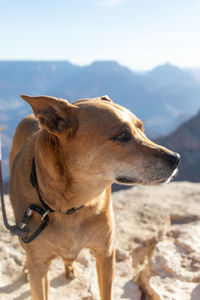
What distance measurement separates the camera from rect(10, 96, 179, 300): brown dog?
173 centimetres

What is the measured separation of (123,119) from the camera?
1.77 metres

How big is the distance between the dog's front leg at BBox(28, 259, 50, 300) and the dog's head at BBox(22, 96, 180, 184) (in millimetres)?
826

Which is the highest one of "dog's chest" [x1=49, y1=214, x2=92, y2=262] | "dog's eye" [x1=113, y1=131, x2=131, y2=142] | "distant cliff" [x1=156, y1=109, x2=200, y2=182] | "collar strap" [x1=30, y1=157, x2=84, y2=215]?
"dog's eye" [x1=113, y1=131, x2=131, y2=142]

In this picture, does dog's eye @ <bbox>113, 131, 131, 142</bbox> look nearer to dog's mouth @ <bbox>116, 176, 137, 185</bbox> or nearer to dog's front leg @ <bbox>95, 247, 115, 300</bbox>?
dog's mouth @ <bbox>116, 176, 137, 185</bbox>

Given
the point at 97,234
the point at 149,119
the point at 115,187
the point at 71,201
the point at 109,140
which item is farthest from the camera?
the point at 149,119

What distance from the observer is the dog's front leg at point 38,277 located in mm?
2061

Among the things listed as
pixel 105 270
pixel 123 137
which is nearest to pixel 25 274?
pixel 105 270

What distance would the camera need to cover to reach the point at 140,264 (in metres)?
3.44

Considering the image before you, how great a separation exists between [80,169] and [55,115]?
0.40 m

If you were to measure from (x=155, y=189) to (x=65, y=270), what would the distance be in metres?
3.06

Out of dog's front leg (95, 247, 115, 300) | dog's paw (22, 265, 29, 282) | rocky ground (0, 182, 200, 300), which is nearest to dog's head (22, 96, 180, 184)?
dog's front leg (95, 247, 115, 300)

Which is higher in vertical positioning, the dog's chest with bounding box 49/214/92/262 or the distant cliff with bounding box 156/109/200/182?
the dog's chest with bounding box 49/214/92/262

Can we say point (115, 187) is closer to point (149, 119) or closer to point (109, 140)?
point (109, 140)

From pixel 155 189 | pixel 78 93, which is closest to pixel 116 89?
pixel 78 93
